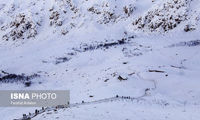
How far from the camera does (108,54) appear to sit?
147 feet

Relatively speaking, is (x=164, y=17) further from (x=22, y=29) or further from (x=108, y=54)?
(x=22, y=29)

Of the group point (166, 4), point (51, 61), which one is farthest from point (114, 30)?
point (51, 61)

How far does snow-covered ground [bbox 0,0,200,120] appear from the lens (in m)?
22.5

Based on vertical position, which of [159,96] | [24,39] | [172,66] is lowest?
[159,96]

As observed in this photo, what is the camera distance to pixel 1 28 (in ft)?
226

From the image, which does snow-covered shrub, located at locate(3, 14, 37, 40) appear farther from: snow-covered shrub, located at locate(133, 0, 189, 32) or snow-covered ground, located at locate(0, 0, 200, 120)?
snow-covered shrub, located at locate(133, 0, 189, 32)

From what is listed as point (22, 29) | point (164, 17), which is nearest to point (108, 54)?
point (164, 17)

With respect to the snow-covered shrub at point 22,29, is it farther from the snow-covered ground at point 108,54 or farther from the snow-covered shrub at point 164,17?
the snow-covered shrub at point 164,17

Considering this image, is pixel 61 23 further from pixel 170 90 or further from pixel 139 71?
pixel 170 90

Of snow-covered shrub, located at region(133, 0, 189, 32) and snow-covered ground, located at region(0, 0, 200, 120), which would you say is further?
snow-covered shrub, located at region(133, 0, 189, 32)

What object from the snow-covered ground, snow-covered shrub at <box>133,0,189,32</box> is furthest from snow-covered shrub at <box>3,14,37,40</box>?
snow-covered shrub at <box>133,0,189,32</box>

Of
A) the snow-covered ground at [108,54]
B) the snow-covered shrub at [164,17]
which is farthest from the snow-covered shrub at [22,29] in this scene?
the snow-covered shrub at [164,17]

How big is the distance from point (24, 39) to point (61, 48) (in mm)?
15510

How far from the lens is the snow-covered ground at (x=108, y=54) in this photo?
2255 cm
